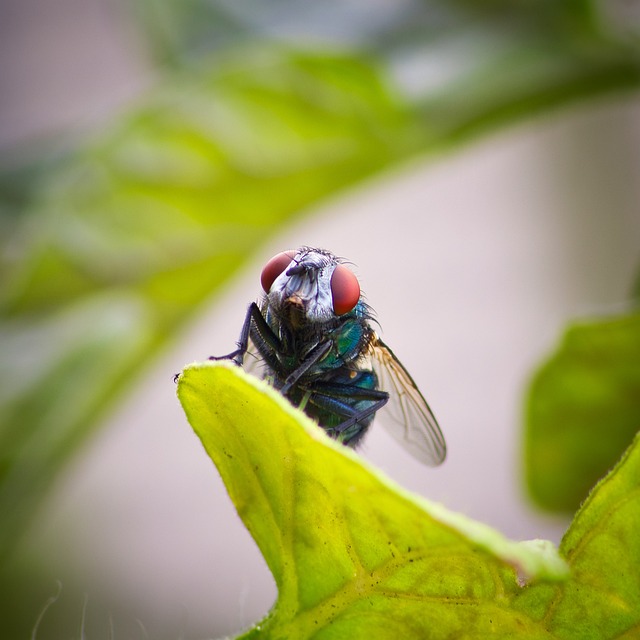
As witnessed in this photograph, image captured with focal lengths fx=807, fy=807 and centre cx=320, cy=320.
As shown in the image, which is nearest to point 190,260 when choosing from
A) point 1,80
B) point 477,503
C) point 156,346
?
point 156,346

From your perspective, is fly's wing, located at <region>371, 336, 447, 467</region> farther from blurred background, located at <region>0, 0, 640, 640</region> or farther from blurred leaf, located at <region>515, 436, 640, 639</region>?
blurred leaf, located at <region>515, 436, 640, 639</region>

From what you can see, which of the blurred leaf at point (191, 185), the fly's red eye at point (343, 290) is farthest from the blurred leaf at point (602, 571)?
the blurred leaf at point (191, 185)

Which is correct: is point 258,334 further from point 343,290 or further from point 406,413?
point 406,413

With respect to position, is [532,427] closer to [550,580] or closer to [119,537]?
[550,580]

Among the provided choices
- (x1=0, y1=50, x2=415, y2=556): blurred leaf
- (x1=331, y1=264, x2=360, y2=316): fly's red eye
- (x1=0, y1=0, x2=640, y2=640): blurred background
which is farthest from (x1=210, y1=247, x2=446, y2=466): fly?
(x1=0, y1=50, x2=415, y2=556): blurred leaf

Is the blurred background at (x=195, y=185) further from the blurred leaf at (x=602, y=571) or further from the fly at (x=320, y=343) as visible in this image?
the blurred leaf at (x=602, y=571)

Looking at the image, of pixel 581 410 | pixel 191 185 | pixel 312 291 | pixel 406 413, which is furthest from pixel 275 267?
pixel 191 185
